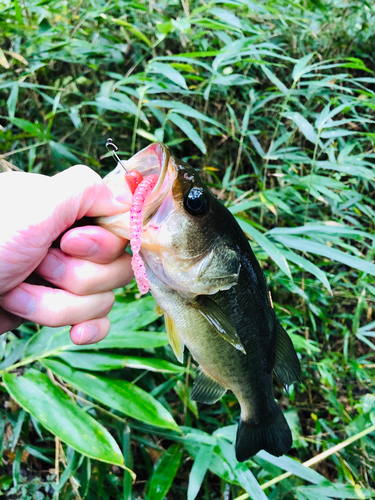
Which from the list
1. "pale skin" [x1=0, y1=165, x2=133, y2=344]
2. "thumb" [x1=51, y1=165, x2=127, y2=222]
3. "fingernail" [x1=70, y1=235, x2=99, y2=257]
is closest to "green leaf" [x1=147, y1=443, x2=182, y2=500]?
"pale skin" [x1=0, y1=165, x2=133, y2=344]

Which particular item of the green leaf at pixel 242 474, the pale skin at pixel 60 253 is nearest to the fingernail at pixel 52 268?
the pale skin at pixel 60 253

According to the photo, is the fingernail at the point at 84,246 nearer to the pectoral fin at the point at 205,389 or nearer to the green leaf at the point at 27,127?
the pectoral fin at the point at 205,389

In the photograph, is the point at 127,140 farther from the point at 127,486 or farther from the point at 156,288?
the point at 127,486

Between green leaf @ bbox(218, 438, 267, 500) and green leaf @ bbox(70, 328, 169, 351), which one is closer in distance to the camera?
green leaf @ bbox(218, 438, 267, 500)

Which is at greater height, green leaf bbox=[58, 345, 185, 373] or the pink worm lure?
the pink worm lure

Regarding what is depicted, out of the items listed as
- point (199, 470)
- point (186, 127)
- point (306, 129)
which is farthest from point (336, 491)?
point (186, 127)

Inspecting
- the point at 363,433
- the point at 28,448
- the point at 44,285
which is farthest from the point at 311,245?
the point at 28,448

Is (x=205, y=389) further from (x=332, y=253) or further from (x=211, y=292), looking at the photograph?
(x=332, y=253)

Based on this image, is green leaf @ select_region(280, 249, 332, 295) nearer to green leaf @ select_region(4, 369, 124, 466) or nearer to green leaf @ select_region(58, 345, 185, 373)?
green leaf @ select_region(58, 345, 185, 373)
